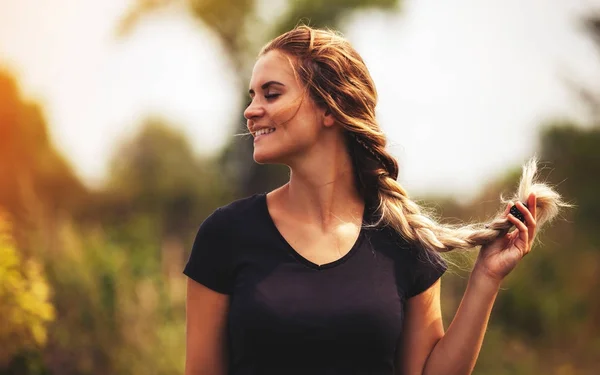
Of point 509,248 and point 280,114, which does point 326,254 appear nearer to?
point 280,114

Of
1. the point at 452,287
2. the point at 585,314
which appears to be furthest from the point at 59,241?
the point at 585,314

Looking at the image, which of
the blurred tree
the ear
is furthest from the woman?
the blurred tree

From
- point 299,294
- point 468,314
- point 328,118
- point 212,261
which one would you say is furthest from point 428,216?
point 212,261

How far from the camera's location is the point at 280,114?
241 cm

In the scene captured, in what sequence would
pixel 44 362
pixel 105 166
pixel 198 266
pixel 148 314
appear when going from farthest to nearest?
pixel 105 166
pixel 148 314
pixel 44 362
pixel 198 266

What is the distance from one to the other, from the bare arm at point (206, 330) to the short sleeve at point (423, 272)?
0.55m

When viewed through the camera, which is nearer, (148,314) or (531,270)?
(148,314)

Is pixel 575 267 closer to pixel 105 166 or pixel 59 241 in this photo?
pixel 59 241

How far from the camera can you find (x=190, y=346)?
8.09ft

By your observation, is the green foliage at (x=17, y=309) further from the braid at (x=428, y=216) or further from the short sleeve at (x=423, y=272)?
the short sleeve at (x=423, y=272)

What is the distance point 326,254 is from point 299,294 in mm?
164

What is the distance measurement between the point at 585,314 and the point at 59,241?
15.6 ft

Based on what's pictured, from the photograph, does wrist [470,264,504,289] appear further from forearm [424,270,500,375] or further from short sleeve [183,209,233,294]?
short sleeve [183,209,233,294]

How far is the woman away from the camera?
92.0 inches
